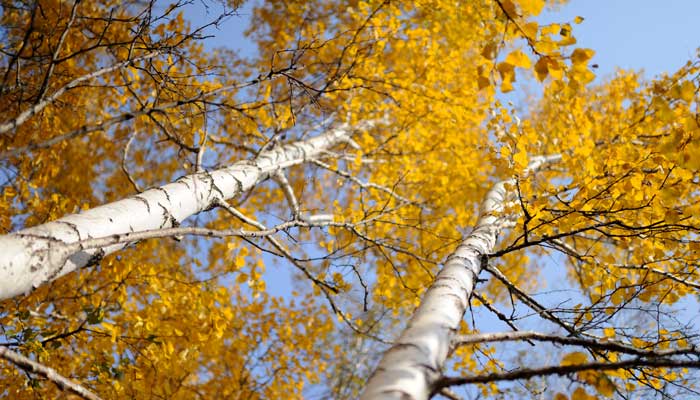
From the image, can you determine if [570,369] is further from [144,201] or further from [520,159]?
[144,201]

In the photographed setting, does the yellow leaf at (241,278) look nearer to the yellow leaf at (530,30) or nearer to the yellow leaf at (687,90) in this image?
the yellow leaf at (530,30)

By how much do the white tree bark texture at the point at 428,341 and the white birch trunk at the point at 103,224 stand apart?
1.00 meters

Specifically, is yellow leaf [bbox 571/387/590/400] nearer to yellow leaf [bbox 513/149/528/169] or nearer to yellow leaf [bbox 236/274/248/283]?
yellow leaf [bbox 513/149/528/169]

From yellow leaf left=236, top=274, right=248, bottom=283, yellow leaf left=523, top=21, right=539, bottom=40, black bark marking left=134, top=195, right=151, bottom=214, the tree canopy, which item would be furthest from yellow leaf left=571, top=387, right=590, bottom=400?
yellow leaf left=236, top=274, right=248, bottom=283

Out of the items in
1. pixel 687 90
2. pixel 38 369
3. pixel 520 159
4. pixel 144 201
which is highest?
pixel 687 90

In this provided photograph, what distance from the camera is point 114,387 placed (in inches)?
99.7

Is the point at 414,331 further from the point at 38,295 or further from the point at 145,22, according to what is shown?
the point at 38,295

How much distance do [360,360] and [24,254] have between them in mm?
7113

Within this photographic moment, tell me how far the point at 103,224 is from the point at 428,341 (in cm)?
122

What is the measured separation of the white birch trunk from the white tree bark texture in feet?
3.29

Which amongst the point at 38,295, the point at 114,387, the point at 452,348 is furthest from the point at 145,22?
the point at 38,295

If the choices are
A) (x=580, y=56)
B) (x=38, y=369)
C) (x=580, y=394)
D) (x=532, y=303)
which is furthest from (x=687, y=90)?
(x=38, y=369)

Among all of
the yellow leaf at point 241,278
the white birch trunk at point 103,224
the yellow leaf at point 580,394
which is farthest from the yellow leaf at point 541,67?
the yellow leaf at point 241,278

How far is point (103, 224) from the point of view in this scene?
152cm
